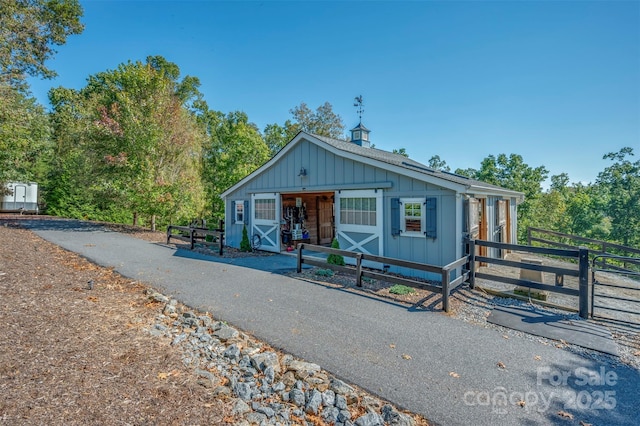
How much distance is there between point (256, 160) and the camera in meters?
22.4

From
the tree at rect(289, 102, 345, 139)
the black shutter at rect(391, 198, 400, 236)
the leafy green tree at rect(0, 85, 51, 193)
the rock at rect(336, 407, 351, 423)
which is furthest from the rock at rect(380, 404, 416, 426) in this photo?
the tree at rect(289, 102, 345, 139)

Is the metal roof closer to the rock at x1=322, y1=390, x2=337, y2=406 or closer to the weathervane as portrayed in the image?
the weathervane

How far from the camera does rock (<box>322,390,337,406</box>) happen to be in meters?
3.14

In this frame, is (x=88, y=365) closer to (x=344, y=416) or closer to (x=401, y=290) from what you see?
(x=344, y=416)

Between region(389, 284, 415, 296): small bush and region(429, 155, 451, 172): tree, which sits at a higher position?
region(429, 155, 451, 172): tree

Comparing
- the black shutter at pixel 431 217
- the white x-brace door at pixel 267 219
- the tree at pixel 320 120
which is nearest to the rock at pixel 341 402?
the black shutter at pixel 431 217

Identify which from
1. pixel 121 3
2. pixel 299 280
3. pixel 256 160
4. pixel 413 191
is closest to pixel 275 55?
pixel 121 3

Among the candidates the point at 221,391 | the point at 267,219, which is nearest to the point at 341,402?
the point at 221,391

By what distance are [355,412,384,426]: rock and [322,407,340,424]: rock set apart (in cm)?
21

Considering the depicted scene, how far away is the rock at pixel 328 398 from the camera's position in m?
3.14

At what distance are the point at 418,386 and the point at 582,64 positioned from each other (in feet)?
39.1

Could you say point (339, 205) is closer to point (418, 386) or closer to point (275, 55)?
point (418, 386)

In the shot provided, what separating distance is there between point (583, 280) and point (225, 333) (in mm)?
6285

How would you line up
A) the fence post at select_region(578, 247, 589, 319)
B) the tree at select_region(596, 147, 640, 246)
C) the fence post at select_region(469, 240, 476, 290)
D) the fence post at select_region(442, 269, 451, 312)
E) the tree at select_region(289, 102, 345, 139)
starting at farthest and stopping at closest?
the tree at select_region(289, 102, 345, 139)
the tree at select_region(596, 147, 640, 246)
the fence post at select_region(469, 240, 476, 290)
the fence post at select_region(442, 269, 451, 312)
the fence post at select_region(578, 247, 589, 319)
